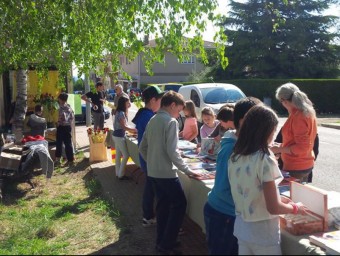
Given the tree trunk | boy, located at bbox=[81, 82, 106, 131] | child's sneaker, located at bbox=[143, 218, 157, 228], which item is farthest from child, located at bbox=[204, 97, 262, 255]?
boy, located at bbox=[81, 82, 106, 131]

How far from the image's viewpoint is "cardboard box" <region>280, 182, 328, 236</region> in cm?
315

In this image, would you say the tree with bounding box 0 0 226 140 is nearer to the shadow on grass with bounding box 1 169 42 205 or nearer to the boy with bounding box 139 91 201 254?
the boy with bounding box 139 91 201 254

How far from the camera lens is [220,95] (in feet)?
53.0

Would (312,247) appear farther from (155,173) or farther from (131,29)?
(131,29)

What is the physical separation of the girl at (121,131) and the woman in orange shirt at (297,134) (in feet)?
11.4

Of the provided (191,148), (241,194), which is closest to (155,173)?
(241,194)

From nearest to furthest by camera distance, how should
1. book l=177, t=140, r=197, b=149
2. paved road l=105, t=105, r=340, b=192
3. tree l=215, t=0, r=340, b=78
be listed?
book l=177, t=140, r=197, b=149 → paved road l=105, t=105, r=340, b=192 → tree l=215, t=0, r=340, b=78

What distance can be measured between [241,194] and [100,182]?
5.57m

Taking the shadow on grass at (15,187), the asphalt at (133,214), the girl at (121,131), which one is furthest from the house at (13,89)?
the girl at (121,131)

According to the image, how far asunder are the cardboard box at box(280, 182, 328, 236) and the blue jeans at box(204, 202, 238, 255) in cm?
44

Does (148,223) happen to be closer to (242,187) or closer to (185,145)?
(185,145)

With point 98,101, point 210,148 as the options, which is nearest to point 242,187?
point 210,148

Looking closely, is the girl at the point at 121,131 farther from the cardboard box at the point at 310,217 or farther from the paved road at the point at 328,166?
the cardboard box at the point at 310,217

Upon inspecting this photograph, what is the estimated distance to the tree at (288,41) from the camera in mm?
34969
